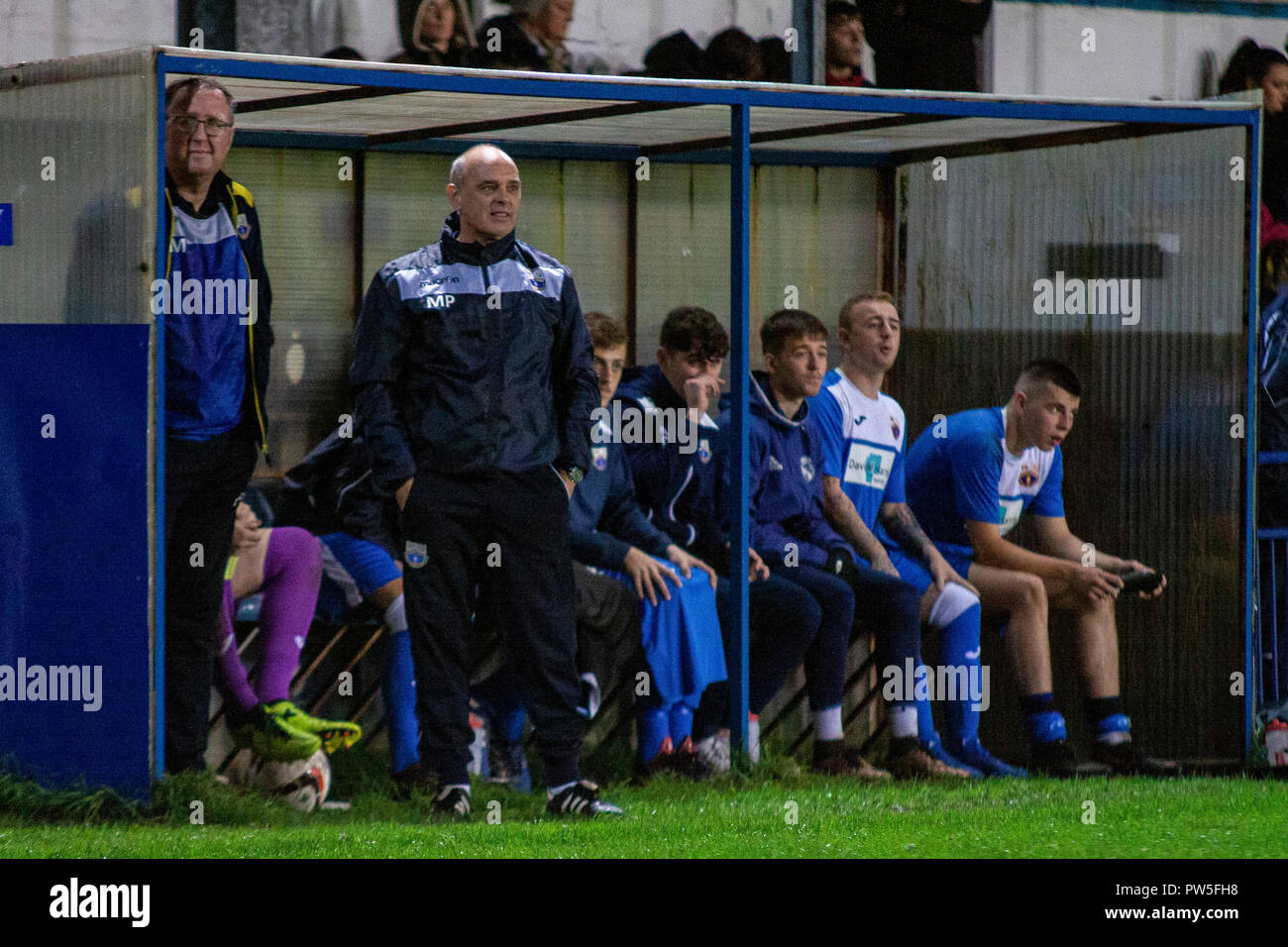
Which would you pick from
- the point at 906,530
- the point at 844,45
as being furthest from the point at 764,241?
the point at 844,45

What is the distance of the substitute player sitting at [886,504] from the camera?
27.6 ft

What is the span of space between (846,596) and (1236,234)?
79.4 inches

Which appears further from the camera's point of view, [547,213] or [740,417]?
[547,213]

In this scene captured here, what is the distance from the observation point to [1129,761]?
27.5ft

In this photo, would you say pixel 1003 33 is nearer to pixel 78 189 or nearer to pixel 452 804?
pixel 78 189

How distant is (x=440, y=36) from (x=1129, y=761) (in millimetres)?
5010

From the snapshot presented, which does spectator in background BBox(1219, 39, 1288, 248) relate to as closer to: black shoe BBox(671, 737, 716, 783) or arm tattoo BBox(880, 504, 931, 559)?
arm tattoo BBox(880, 504, 931, 559)

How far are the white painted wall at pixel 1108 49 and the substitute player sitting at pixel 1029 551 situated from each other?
3942 millimetres

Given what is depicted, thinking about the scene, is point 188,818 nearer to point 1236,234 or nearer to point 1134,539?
point 1134,539

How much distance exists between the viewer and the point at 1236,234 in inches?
331

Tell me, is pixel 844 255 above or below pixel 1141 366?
above

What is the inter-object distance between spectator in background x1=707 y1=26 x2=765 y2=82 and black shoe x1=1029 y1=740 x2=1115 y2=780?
467 cm
